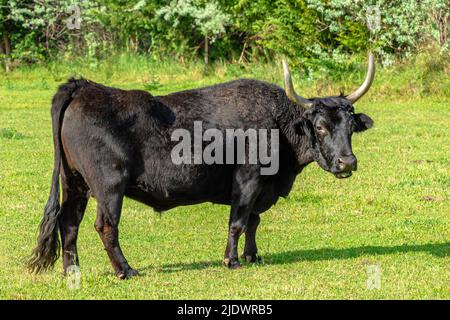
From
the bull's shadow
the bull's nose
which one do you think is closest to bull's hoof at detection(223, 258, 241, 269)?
the bull's shadow

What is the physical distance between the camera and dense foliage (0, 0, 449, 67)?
24469 millimetres

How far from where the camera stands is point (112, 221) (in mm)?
8266

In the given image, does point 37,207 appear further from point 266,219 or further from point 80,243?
point 266,219

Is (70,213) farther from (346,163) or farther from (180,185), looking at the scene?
(346,163)

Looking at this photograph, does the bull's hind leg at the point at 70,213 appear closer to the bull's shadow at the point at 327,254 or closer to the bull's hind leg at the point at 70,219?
the bull's hind leg at the point at 70,219

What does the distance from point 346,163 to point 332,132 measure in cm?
36

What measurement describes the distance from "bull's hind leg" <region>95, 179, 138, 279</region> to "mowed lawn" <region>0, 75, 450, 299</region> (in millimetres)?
163

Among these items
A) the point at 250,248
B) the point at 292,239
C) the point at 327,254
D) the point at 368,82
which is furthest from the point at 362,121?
the point at 292,239

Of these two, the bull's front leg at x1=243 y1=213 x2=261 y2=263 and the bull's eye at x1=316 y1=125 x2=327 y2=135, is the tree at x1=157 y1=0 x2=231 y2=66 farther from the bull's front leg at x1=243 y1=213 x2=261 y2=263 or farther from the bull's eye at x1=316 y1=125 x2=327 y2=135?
the bull's eye at x1=316 y1=125 x2=327 y2=135

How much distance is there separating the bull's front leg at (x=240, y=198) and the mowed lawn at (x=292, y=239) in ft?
0.64

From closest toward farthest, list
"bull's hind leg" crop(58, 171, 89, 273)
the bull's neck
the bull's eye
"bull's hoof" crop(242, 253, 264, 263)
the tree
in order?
1. "bull's hind leg" crop(58, 171, 89, 273)
2. the bull's eye
3. the bull's neck
4. "bull's hoof" crop(242, 253, 264, 263)
5. the tree

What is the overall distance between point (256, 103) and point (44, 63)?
24.4 metres

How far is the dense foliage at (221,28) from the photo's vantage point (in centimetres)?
2447

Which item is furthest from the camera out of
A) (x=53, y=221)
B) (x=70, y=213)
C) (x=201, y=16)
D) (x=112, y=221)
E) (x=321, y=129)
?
(x=201, y=16)
